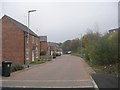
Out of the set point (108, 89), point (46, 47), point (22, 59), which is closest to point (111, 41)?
point (108, 89)

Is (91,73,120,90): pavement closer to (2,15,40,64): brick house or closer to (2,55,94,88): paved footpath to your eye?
(2,55,94,88): paved footpath

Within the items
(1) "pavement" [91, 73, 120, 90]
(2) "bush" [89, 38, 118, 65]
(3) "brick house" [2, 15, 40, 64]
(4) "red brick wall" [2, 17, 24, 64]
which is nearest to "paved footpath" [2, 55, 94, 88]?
(1) "pavement" [91, 73, 120, 90]

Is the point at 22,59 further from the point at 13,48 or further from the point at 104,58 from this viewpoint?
the point at 104,58

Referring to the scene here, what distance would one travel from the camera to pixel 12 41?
139 ft

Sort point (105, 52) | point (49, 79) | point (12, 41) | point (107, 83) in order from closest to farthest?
point (107, 83) → point (49, 79) → point (105, 52) → point (12, 41)

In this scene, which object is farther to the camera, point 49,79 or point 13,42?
point 13,42

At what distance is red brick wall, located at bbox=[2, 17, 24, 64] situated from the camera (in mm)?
42031

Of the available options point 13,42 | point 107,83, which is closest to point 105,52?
point 107,83

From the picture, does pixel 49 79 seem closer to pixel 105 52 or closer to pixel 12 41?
pixel 105 52

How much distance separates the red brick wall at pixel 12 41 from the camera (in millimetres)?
42031

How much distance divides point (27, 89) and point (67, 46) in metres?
130

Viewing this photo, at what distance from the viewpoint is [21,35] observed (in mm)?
42062

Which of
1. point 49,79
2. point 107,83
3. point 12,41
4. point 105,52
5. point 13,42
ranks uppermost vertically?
point 12,41

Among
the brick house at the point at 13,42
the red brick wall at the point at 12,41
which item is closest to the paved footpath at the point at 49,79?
the brick house at the point at 13,42
